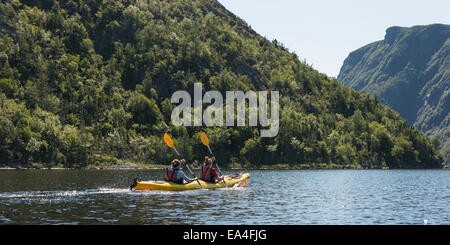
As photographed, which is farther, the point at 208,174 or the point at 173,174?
the point at 208,174

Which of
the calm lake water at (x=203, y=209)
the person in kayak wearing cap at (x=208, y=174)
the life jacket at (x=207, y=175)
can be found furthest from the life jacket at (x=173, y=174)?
the life jacket at (x=207, y=175)

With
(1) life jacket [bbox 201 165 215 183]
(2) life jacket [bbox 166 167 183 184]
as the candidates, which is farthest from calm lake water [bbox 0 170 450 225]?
(1) life jacket [bbox 201 165 215 183]

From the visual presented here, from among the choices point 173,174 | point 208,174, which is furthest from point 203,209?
point 208,174

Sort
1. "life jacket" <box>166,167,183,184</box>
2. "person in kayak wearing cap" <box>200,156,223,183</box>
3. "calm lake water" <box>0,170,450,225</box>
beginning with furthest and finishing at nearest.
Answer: "person in kayak wearing cap" <box>200,156,223,183</box> < "life jacket" <box>166,167,183,184</box> < "calm lake water" <box>0,170,450,225</box>

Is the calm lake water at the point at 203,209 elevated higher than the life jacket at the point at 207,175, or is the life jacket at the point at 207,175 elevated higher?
the life jacket at the point at 207,175

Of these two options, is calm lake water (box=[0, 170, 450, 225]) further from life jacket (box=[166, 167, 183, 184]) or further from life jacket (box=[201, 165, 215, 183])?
life jacket (box=[201, 165, 215, 183])

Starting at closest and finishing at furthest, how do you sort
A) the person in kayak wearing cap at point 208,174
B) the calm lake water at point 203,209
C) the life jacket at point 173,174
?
the calm lake water at point 203,209 < the life jacket at point 173,174 < the person in kayak wearing cap at point 208,174

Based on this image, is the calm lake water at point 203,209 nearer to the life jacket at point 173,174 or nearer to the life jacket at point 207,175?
the life jacket at point 173,174

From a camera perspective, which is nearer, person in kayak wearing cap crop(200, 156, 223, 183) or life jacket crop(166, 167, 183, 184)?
life jacket crop(166, 167, 183, 184)

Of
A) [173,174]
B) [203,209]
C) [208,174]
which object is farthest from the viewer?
[208,174]

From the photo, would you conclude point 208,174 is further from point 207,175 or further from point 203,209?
point 203,209

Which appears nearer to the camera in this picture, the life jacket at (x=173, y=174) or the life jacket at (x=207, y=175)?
the life jacket at (x=173, y=174)
